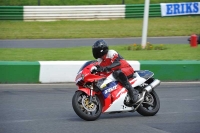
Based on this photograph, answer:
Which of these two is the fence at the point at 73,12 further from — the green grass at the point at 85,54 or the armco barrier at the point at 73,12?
the green grass at the point at 85,54

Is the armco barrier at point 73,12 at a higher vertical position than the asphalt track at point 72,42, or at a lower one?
higher

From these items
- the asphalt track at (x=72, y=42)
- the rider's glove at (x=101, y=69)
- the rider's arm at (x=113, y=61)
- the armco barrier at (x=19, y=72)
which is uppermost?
the rider's arm at (x=113, y=61)

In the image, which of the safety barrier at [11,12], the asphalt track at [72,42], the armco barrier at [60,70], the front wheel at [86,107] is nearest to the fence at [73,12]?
the safety barrier at [11,12]

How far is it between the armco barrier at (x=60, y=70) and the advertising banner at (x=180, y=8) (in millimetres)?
15609

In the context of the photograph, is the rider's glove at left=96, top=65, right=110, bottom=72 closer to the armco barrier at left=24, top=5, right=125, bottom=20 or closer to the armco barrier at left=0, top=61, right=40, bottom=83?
the armco barrier at left=0, top=61, right=40, bottom=83

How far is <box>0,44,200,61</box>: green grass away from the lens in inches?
613

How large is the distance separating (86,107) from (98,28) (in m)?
18.2

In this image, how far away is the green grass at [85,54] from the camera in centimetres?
1557

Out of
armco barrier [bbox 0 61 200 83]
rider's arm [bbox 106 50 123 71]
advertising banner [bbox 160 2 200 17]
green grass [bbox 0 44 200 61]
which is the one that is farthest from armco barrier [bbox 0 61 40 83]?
advertising banner [bbox 160 2 200 17]

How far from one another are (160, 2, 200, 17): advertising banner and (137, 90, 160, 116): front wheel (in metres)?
20.0

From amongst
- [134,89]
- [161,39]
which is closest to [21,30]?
[161,39]

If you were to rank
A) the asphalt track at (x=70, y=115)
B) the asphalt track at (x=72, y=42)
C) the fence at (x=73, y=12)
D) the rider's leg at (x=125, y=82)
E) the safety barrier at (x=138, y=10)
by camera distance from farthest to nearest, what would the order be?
the safety barrier at (x=138, y=10)
the fence at (x=73, y=12)
the asphalt track at (x=72, y=42)
the rider's leg at (x=125, y=82)
the asphalt track at (x=70, y=115)

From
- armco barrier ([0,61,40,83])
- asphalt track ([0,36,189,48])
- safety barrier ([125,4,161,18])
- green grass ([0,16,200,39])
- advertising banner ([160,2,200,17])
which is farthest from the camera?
advertising banner ([160,2,200,17])

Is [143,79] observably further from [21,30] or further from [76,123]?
[21,30]
